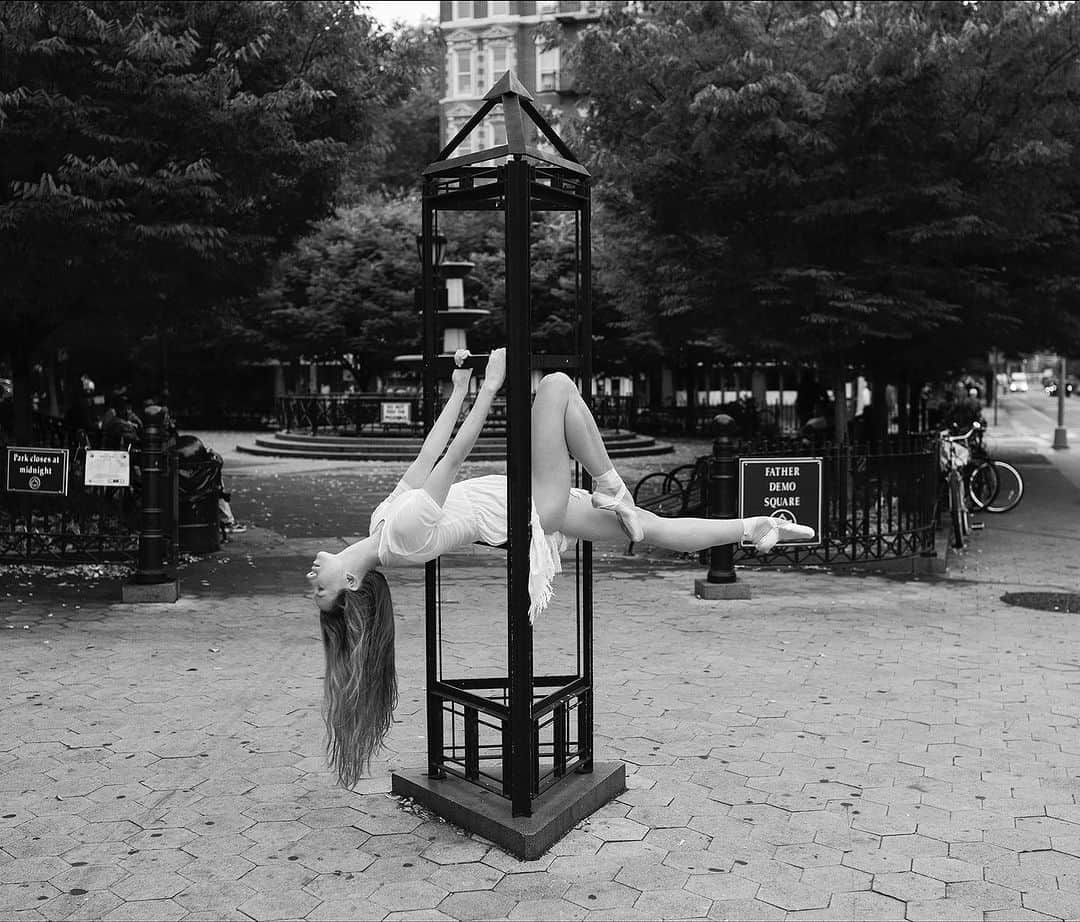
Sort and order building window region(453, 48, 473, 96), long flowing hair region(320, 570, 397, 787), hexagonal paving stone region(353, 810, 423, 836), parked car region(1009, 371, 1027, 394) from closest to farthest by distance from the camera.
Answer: long flowing hair region(320, 570, 397, 787), hexagonal paving stone region(353, 810, 423, 836), building window region(453, 48, 473, 96), parked car region(1009, 371, 1027, 394)

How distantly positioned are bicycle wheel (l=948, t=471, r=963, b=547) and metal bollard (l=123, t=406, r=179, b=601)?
8311mm

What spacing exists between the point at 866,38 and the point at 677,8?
98.3 inches

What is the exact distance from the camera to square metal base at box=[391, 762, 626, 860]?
4.81 meters

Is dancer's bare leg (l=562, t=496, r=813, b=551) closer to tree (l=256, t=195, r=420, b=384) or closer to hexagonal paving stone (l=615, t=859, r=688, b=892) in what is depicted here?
hexagonal paving stone (l=615, t=859, r=688, b=892)

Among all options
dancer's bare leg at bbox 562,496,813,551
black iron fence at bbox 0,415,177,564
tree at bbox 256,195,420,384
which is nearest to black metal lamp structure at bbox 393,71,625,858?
dancer's bare leg at bbox 562,496,813,551

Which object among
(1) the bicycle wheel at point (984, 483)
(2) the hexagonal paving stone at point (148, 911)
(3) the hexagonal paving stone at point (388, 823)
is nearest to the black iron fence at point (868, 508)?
(1) the bicycle wheel at point (984, 483)

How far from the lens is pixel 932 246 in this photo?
45.8 ft

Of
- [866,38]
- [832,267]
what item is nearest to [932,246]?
[832,267]

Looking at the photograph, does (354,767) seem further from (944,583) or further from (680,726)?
(944,583)

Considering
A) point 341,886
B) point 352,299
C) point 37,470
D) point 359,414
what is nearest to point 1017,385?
point 352,299

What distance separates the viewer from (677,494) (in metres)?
15.1

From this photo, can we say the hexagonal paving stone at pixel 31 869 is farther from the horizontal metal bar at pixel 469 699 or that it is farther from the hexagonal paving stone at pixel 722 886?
the hexagonal paving stone at pixel 722 886

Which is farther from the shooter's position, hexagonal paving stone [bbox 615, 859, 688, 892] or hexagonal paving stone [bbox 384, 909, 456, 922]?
hexagonal paving stone [bbox 615, 859, 688, 892]

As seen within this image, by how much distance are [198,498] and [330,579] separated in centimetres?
866
